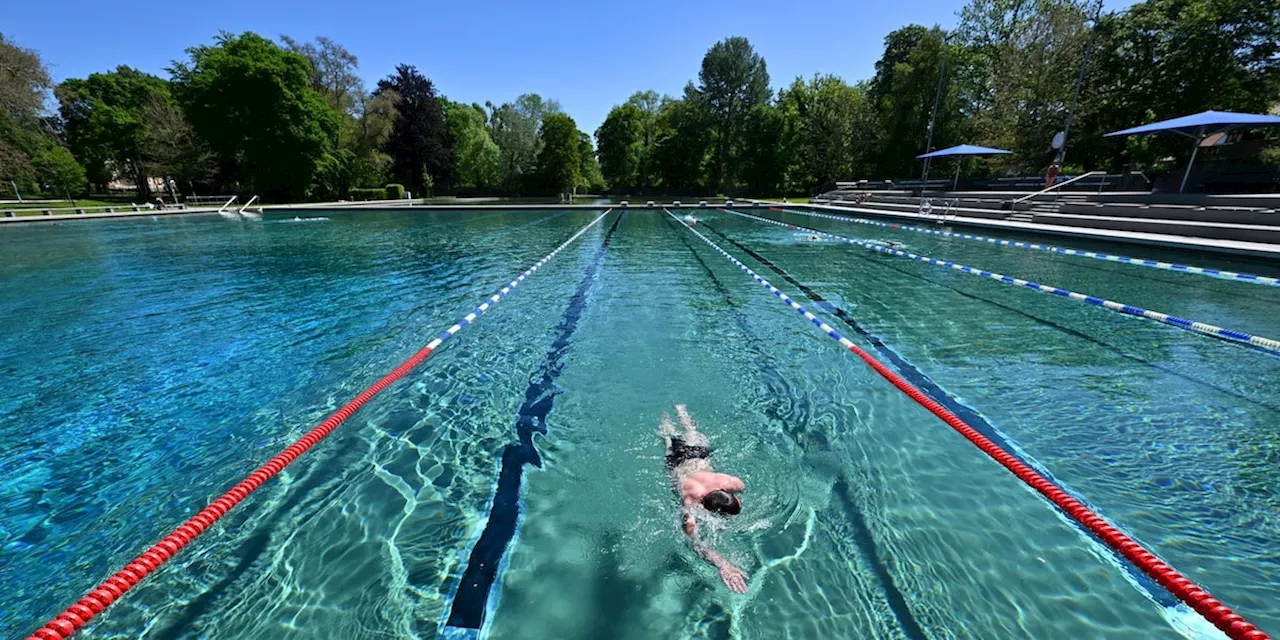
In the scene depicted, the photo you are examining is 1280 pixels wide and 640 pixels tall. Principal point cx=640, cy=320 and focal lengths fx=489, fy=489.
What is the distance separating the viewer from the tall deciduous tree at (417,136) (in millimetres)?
43469

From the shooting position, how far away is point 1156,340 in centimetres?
586

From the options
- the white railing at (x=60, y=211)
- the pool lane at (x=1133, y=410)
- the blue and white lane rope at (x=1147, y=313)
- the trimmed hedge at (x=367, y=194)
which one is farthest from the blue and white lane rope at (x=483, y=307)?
the trimmed hedge at (x=367, y=194)

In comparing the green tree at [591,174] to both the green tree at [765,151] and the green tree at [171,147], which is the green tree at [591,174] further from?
the green tree at [171,147]

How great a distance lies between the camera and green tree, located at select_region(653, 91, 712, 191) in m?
45.2

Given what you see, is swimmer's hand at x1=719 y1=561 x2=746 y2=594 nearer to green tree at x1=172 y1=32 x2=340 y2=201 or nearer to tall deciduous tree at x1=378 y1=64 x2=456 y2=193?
green tree at x1=172 y1=32 x2=340 y2=201

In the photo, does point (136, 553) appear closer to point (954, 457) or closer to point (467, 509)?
point (467, 509)

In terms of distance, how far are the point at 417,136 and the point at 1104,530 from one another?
49884mm

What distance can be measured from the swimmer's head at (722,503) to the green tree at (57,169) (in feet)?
150

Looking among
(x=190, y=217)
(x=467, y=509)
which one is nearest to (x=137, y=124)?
(x=190, y=217)

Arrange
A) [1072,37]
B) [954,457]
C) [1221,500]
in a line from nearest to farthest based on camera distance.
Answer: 1. [1221,500]
2. [954,457]
3. [1072,37]

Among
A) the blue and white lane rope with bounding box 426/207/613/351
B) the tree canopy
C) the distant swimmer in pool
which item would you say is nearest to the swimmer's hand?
the distant swimmer in pool

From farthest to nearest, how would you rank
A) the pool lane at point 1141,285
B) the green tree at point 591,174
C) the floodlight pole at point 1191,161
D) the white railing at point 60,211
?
1. the green tree at point 591,174
2. the white railing at point 60,211
3. the floodlight pole at point 1191,161
4. the pool lane at point 1141,285

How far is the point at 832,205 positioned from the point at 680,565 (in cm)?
2779

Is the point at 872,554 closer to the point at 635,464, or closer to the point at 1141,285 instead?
the point at 635,464
